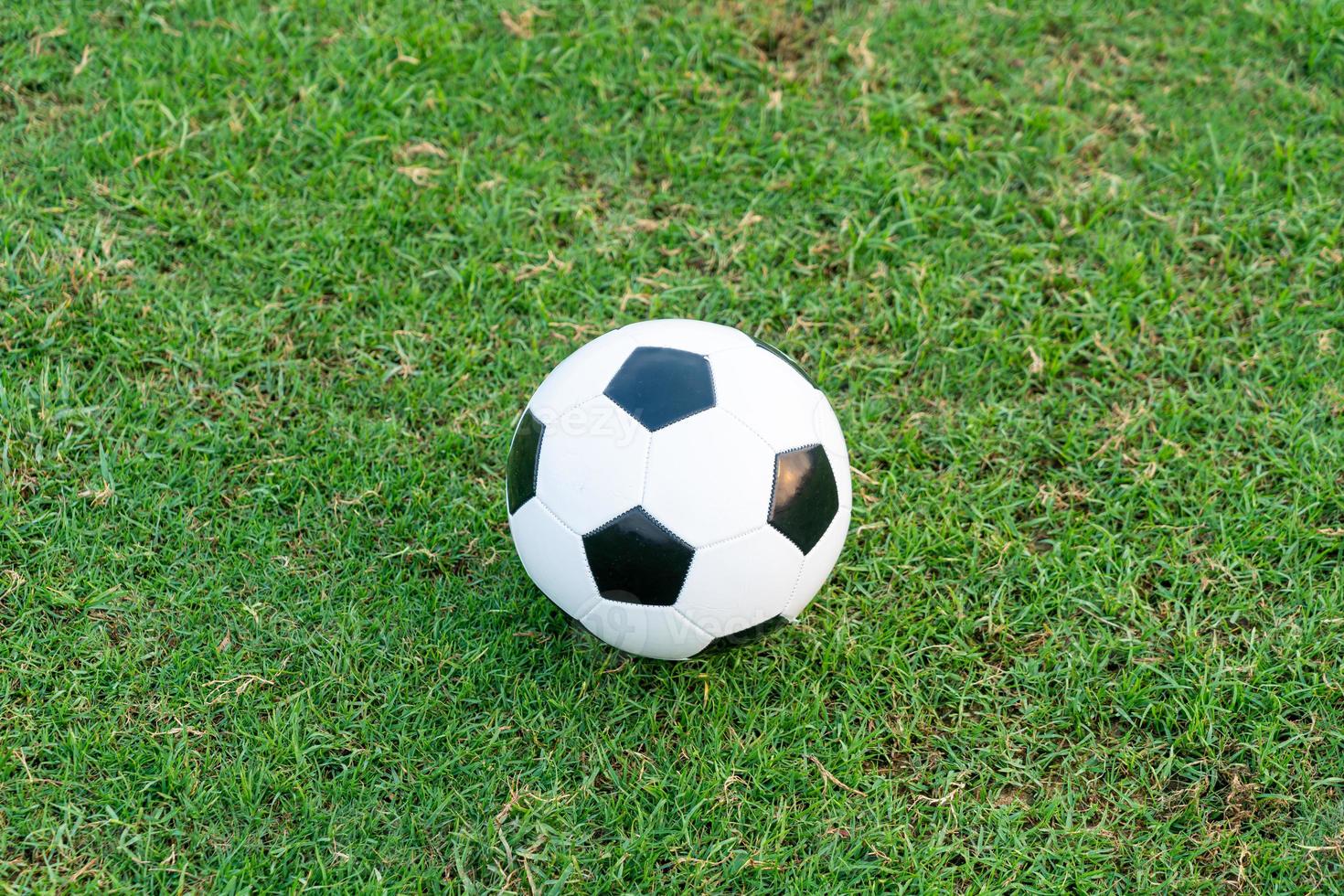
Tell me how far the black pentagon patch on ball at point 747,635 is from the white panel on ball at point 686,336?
71 cm

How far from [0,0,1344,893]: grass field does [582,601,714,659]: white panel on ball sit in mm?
265

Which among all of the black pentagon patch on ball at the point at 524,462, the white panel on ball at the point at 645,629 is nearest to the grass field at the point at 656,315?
the white panel on ball at the point at 645,629

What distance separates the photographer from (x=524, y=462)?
2.86m

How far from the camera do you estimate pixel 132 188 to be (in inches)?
157

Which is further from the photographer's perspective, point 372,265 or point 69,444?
point 372,265

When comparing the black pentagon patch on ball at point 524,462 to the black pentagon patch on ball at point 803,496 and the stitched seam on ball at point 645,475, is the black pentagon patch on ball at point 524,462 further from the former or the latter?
the black pentagon patch on ball at point 803,496

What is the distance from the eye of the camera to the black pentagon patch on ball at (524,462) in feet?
9.25

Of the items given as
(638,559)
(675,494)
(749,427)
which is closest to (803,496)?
(749,427)

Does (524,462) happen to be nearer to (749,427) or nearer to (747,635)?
(749,427)

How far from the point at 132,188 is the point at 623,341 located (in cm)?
219

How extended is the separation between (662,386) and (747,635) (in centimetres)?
68

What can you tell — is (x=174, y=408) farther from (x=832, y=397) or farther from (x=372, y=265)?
(x=832, y=397)

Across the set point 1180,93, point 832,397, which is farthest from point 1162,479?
point 1180,93

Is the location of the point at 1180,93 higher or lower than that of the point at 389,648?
higher
